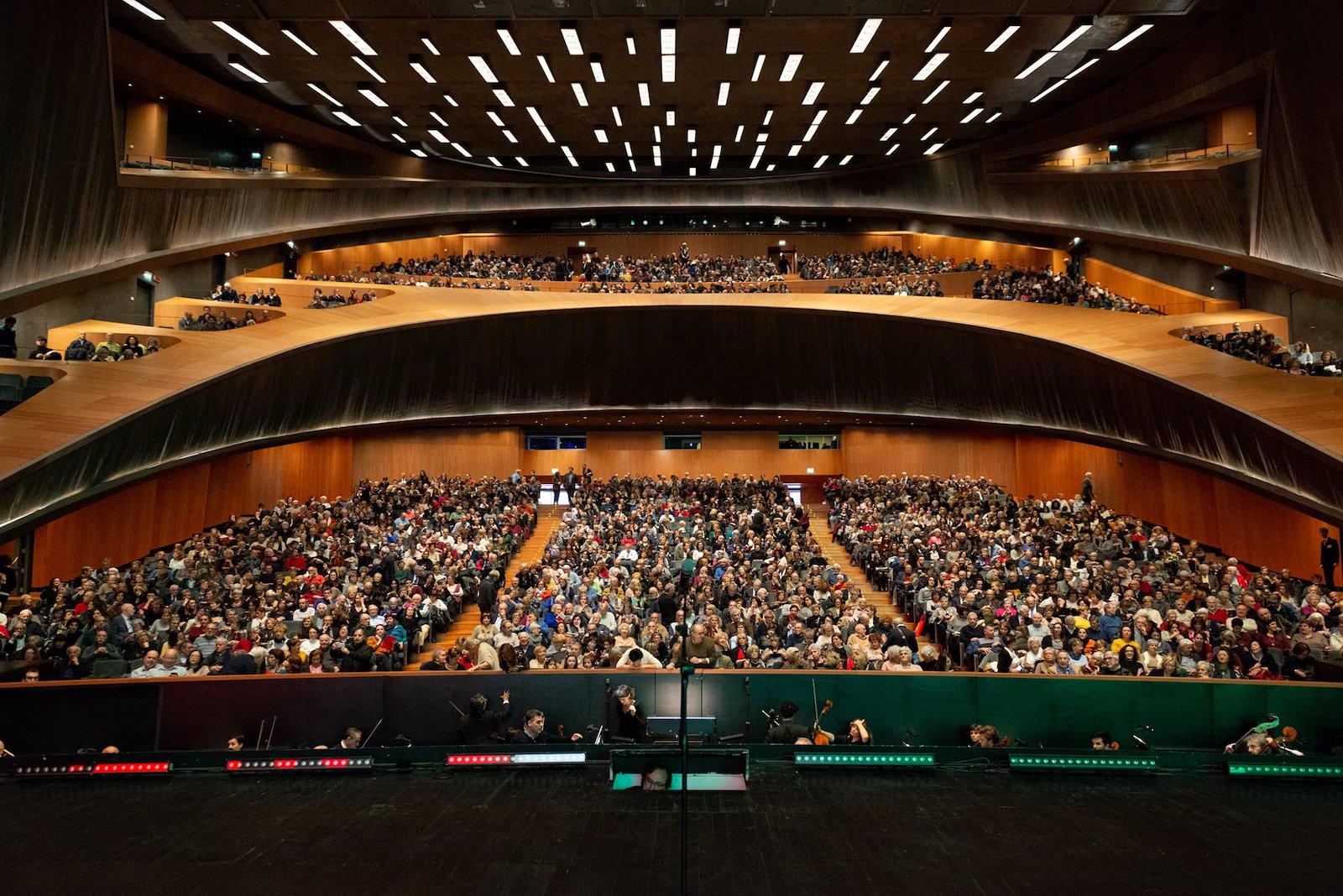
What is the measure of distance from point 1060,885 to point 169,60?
1915 centimetres

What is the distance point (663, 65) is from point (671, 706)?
12798 millimetres

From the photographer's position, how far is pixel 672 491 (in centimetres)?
1847

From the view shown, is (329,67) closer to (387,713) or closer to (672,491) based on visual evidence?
(672,491)

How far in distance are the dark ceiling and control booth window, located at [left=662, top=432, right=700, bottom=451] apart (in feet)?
26.6

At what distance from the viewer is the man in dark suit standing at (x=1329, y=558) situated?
13234 mm

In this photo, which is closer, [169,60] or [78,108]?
[78,108]

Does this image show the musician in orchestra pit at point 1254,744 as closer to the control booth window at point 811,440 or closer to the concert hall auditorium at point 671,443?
the concert hall auditorium at point 671,443

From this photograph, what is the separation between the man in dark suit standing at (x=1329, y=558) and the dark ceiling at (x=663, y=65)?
897 cm

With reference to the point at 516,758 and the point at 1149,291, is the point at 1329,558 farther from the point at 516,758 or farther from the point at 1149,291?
the point at 516,758

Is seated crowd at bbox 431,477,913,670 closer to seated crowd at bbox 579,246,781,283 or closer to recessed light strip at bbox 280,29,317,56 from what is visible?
seated crowd at bbox 579,246,781,283

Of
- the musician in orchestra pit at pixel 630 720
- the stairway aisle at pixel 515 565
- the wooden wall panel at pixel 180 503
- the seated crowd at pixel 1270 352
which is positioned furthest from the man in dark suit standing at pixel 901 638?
the wooden wall panel at pixel 180 503

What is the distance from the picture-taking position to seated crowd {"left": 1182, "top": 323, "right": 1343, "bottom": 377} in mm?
13055

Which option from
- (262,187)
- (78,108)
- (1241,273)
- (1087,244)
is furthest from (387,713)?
(1087,244)

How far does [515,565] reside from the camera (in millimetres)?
15430
